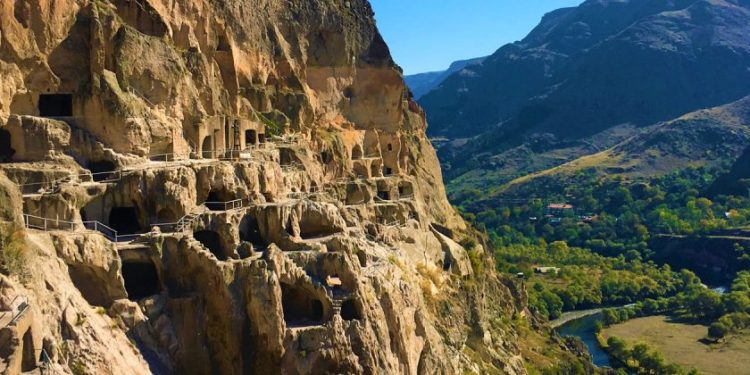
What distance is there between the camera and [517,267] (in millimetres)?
133000

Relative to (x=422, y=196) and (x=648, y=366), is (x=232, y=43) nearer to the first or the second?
(x=422, y=196)

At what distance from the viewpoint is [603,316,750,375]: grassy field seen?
281 feet

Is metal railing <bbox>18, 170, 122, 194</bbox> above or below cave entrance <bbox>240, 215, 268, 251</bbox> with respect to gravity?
above

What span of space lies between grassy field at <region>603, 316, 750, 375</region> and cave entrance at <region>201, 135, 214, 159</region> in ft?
193

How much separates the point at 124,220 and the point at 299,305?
30.4 ft

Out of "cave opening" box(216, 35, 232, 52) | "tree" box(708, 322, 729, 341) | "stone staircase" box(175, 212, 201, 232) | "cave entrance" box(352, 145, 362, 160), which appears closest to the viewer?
"stone staircase" box(175, 212, 201, 232)

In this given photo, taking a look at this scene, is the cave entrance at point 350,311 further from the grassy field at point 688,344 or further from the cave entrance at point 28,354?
the grassy field at point 688,344

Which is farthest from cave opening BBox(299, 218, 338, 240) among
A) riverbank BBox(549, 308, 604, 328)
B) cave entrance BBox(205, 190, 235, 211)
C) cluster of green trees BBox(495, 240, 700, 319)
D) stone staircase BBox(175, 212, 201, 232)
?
riverbank BBox(549, 308, 604, 328)

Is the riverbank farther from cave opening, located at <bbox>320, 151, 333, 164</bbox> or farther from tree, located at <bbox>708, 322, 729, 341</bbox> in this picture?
cave opening, located at <bbox>320, 151, 333, 164</bbox>

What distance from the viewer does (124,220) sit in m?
38.7

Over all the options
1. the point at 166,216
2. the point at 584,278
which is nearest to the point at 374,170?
the point at 166,216

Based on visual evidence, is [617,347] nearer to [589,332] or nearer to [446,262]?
[589,332]

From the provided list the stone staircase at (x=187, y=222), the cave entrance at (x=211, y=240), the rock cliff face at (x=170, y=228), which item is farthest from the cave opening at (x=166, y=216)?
the cave entrance at (x=211, y=240)

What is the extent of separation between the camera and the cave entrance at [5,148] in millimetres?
37812
